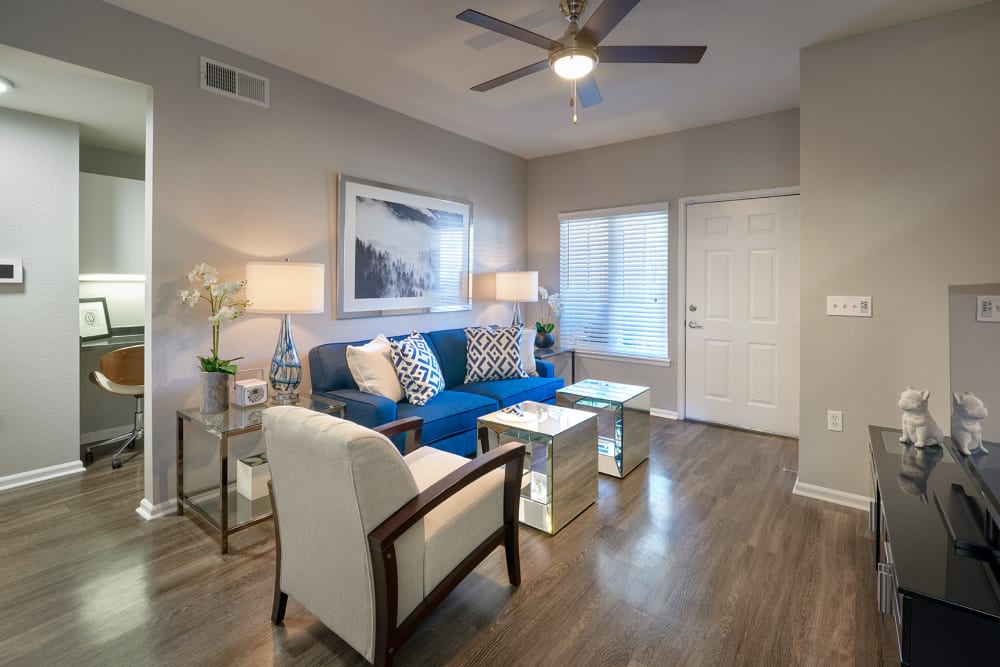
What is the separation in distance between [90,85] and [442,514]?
3.08 meters

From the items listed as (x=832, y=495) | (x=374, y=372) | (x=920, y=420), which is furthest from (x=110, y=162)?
(x=832, y=495)

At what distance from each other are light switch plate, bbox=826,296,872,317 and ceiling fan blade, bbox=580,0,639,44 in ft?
6.52

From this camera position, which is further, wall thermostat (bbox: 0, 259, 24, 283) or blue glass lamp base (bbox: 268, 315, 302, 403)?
wall thermostat (bbox: 0, 259, 24, 283)

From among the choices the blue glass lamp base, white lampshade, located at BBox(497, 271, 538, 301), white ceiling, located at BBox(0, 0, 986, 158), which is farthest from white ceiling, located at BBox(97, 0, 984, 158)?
the blue glass lamp base

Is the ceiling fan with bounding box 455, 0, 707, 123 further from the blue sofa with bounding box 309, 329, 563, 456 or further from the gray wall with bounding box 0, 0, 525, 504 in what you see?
the blue sofa with bounding box 309, 329, 563, 456

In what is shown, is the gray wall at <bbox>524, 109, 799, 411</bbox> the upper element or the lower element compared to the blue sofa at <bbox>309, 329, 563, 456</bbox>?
upper

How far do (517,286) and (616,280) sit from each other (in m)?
1.05

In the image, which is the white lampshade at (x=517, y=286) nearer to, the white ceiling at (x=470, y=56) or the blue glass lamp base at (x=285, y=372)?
the white ceiling at (x=470, y=56)

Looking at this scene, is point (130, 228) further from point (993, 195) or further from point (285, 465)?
point (993, 195)

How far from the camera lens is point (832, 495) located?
2967 mm

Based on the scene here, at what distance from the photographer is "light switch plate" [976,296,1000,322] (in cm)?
164

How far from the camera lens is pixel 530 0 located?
2477 millimetres

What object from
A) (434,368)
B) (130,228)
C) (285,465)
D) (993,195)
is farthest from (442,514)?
(130,228)

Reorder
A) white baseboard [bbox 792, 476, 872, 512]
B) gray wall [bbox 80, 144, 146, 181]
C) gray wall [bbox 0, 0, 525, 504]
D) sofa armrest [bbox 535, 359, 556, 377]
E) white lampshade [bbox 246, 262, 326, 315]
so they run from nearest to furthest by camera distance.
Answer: gray wall [bbox 0, 0, 525, 504]
white lampshade [bbox 246, 262, 326, 315]
white baseboard [bbox 792, 476, 872, 512]
gray wall [bbox 80, 144, 146, 181]
sofa armrest [bbox 535, 359, 556, 377]
